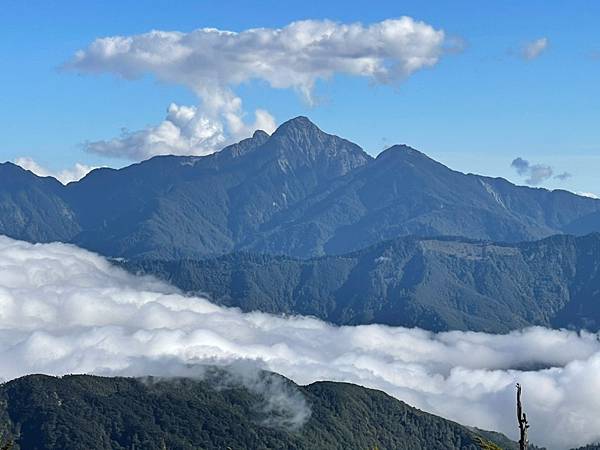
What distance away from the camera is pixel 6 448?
41.3 m

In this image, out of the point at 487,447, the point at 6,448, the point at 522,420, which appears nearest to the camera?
the point at 522,420

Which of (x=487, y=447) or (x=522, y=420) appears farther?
(x=487, y=447)

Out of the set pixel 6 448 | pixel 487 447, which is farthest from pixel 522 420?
pixel 6 448

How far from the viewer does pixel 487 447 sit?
36.7 metres

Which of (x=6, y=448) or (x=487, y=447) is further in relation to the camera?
(x=6, y=448)

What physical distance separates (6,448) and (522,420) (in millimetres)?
21821

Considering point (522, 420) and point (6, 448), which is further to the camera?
point (6, 448)

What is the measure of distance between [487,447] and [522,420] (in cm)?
356

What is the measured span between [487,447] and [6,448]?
66.2 feet

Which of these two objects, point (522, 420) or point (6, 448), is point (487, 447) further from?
point (6, 448)

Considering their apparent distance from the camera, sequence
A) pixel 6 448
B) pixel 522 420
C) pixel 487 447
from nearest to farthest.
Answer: pixel 522 420
pixel 487 447
pixel 6 448

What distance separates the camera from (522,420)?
110 feet
